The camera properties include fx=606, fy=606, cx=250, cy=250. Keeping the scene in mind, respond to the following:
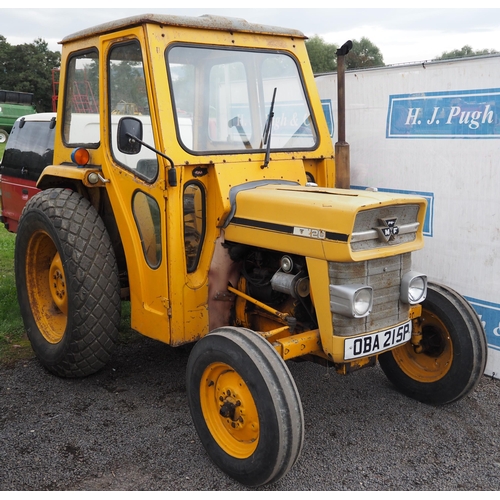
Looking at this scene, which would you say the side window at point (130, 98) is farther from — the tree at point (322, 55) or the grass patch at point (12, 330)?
the tree at point (322, 55)

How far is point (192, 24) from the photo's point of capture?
3.55 meters

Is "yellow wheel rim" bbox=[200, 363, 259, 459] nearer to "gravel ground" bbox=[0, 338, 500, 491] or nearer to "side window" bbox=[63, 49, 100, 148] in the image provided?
"gravel ground" bbox=[0, 338, 500, 491]

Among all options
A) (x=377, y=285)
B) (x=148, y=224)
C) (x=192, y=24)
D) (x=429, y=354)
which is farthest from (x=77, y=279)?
(x=429, y=354)

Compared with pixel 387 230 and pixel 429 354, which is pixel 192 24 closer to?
pixel 387 230

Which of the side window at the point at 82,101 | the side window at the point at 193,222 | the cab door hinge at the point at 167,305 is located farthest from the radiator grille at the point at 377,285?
the side window at the point at 82,101

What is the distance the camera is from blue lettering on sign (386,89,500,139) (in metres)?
4.20

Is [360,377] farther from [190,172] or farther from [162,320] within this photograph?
[190,172]

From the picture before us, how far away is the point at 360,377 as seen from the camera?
430cm

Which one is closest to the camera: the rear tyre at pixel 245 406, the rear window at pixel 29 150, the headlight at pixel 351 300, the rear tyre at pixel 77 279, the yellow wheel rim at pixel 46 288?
the rear tyre at pixel 245 406

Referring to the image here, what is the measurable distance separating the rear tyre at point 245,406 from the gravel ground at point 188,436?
164 millimetres

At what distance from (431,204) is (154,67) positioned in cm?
237

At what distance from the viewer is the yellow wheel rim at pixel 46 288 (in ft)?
14.2

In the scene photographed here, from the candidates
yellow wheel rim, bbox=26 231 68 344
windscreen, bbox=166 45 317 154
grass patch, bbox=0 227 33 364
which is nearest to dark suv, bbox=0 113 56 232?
grass patch, bbox=0 227 33 364

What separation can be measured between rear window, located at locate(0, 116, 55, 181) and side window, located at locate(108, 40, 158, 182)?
144 inches
